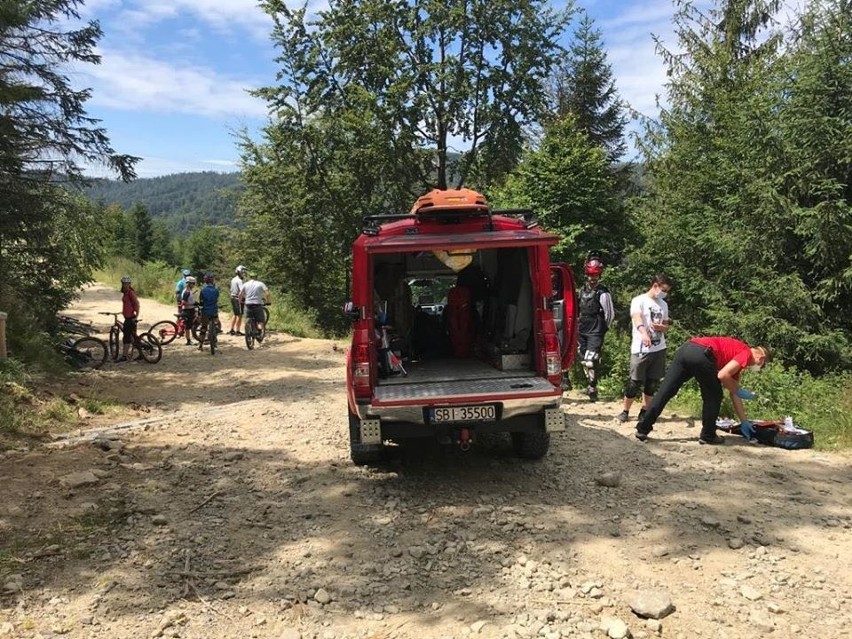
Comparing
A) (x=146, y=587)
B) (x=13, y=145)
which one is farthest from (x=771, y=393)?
(x=13, y=145)

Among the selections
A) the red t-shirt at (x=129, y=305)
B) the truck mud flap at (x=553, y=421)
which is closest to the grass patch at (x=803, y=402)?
the truck mud flap at (x=553, y=421)

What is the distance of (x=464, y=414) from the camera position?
511 cm

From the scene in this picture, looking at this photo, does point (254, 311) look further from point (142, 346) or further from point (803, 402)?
point (803, 402)

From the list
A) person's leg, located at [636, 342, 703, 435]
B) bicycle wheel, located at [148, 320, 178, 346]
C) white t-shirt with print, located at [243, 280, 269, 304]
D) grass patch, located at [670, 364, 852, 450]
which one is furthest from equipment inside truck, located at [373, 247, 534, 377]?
bicycle wheel, located at [148, 320, 178, 346]

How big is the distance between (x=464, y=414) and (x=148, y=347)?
10129 mm

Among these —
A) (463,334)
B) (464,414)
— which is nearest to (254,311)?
(463,334)

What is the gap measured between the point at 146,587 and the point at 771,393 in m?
7.63

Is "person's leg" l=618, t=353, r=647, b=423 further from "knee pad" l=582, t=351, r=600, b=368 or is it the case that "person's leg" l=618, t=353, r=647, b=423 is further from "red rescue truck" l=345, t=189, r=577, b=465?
"red rescue truck" l=345, t=189, r=577, b=465

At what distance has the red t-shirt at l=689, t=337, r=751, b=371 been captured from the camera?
650cm

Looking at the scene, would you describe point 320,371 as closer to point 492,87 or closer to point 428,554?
point 428,554

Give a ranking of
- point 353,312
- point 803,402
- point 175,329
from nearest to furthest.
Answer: point 353,312 < point 803,402 < point 175,329

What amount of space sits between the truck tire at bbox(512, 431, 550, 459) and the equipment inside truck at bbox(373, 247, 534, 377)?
690 mm

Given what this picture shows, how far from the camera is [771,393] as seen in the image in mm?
8070

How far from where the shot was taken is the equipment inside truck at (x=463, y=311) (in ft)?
20.2
